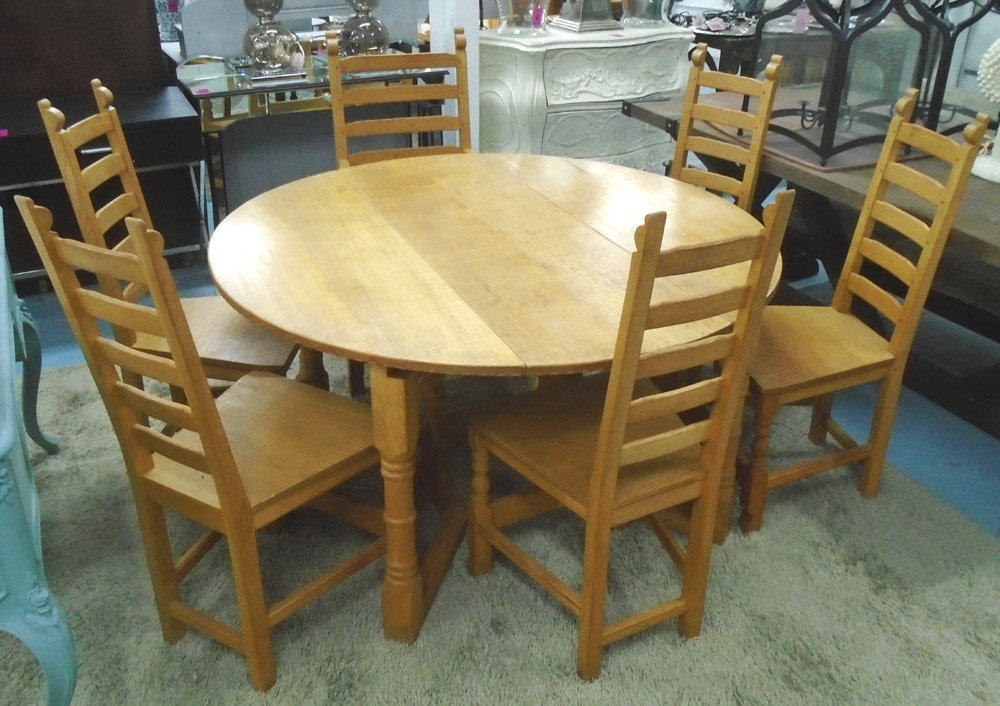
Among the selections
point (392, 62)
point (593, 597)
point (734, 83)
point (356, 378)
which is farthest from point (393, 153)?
point (593, 597)

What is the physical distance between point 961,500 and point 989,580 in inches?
13.2

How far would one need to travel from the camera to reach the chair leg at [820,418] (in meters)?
2.37

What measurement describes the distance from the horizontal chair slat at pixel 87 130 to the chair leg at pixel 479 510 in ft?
3.74

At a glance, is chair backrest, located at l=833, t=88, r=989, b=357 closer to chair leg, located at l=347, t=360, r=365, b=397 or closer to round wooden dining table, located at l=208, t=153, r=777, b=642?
round wooden dining table, located at l=208, t=153, r=777, b=642

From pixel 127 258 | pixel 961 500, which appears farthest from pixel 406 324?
pixel 961 500

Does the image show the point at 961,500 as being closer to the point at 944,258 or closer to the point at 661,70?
the point at 944,258

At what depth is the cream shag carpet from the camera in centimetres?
167

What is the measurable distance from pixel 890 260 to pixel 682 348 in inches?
37.2

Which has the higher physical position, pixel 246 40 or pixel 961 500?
pixel 246 40

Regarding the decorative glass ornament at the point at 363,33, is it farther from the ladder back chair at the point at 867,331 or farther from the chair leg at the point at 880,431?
the chair leg at the point at 880,431

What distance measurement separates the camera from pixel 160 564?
1.65 metres

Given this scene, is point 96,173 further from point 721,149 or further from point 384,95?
point 721,149

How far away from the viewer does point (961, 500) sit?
225cm

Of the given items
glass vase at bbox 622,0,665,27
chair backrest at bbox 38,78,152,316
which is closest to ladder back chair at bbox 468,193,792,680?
chair backrest at bbox 38,78,152,316
